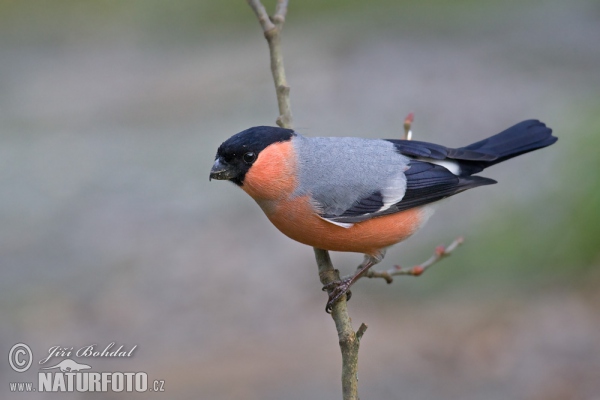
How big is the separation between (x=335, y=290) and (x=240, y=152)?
2.76 feet

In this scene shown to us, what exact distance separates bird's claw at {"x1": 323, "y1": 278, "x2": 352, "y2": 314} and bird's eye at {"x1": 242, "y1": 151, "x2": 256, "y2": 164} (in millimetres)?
754

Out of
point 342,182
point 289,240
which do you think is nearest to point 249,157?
point 342,182

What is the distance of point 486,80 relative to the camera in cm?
1005

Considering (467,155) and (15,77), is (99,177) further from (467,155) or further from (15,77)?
(467,155)

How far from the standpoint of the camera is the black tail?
13.6ft

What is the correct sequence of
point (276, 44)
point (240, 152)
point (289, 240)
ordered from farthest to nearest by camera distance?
point (289, 240) < point (276, 44) < point (240, 152)

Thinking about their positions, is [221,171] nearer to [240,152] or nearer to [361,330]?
[240,152]

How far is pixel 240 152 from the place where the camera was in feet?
11.4

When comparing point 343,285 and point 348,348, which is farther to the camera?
point 343,285

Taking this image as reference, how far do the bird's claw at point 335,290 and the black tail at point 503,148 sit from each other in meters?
1.06

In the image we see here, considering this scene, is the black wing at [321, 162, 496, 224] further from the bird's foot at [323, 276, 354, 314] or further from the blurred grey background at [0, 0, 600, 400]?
the blurred grey background at [0, 0, 600, 400]

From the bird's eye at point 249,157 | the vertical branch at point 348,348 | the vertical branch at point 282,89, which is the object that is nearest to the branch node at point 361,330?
the vertical branch at point 348,348

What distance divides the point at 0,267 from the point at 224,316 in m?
2.58

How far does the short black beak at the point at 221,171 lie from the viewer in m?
3.48
